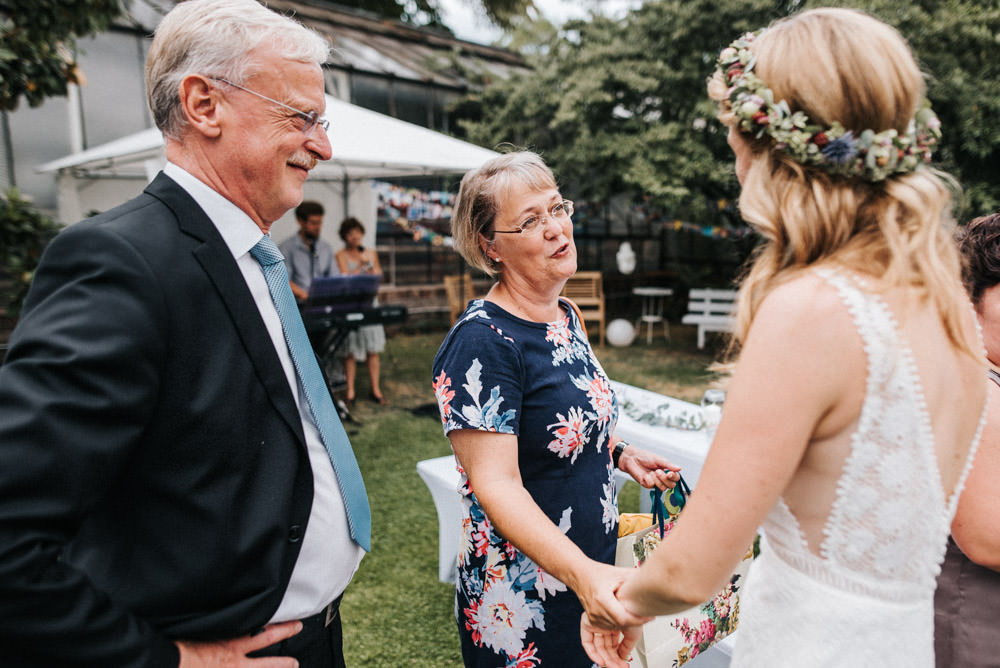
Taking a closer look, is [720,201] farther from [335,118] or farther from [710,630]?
[710,630]

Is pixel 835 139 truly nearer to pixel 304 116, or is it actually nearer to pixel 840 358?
pixel 840 358

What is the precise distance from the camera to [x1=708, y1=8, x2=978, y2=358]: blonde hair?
0.89 m

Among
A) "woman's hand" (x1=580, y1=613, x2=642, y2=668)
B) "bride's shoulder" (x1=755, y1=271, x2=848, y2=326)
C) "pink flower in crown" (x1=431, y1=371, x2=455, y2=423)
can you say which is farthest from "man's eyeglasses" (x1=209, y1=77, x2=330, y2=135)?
"woman's hand" (x1=580, y1=613, x2=642, y2=668)

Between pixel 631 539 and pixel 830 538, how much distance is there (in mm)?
777

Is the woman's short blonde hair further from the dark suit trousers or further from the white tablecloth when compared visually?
the white tablecloth

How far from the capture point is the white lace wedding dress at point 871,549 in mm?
897

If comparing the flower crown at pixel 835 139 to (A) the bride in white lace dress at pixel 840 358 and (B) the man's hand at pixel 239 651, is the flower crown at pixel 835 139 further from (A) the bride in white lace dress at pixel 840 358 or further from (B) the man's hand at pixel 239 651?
(B) the man's hand at pixel 239 651

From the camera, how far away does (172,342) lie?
0.99 meters

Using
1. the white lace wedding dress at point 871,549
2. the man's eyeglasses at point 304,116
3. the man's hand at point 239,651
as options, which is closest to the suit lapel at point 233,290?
the man's eyeglasses at point 304,116

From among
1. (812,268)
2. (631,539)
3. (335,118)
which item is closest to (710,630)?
(631,539)

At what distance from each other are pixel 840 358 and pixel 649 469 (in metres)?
1.17

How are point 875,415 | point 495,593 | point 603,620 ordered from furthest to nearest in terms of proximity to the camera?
1. point 495,593
2. point 603,620
3. point 875,415

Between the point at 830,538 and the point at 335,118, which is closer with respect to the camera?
the point at 830,538

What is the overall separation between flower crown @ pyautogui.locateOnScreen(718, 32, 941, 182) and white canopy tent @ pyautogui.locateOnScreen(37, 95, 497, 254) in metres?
5.48
